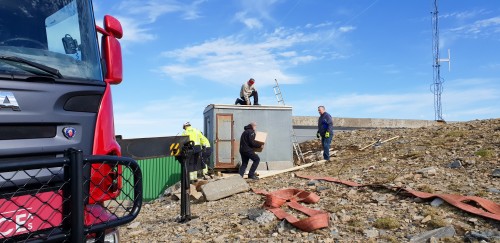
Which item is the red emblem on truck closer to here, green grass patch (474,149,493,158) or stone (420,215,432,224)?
stone (420,215,432,224)

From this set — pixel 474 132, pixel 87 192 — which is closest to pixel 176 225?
pixel 87 192

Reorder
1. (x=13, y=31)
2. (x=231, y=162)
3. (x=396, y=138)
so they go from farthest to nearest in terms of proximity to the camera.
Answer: (x=396, y=138) → (x=231, y=162) → (x=13, y=31)

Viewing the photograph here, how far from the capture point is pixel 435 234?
541 centimetres

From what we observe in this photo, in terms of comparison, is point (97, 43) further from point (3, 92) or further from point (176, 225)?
point (176, 225)

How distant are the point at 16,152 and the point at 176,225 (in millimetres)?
5276

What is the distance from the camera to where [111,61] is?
3459 mm

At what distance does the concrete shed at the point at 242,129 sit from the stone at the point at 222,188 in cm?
482

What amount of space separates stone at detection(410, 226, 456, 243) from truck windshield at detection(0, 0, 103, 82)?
4329mm

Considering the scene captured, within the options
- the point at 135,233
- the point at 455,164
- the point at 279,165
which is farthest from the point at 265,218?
the point at 279,165

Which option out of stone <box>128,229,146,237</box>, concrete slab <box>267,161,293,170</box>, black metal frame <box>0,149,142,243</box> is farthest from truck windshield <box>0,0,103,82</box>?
concrete slab <box>267,161,293,170</box>

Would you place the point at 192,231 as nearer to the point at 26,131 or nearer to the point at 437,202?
the point at 437,202

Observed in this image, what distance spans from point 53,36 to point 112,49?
19.2 inches

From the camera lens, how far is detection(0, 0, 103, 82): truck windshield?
2.87 m

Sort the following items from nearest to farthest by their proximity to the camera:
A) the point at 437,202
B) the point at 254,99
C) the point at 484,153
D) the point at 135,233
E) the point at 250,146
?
the point at 437,202, the point at 135,233, the point at 484,153, the point at 250,146, the point at 254,99
